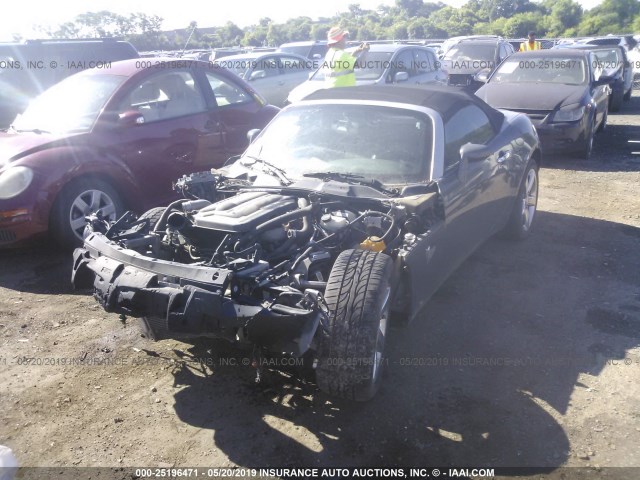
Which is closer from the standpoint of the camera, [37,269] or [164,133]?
[37,269]

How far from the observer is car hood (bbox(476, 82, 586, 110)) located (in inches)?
374

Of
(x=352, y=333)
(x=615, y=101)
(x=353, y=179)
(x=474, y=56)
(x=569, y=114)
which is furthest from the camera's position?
(x=474, y=56)

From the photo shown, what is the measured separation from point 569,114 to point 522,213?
13.9 feet

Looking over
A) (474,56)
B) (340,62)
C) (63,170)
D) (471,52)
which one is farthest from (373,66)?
(63,170)

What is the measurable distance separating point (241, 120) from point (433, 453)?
5261 mm

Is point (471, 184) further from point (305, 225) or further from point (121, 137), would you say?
point (121, 137)

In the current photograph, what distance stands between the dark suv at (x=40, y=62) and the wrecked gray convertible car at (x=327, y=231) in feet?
20.4

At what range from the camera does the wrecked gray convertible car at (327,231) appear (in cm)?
301

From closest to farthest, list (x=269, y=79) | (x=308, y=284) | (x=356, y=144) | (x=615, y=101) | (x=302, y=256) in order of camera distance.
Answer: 1. (x=308, y=284)
2. (x=302, y=256)
3. (x=356, y=144)
4. (x=269, y=79)
5. (x=615, y=101)

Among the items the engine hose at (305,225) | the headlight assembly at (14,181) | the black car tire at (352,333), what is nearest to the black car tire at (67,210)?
the headlight assembly at (14,181)

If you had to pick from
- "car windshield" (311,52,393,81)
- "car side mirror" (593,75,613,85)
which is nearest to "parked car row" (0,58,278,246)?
"car windshield" (311,52,393,81)

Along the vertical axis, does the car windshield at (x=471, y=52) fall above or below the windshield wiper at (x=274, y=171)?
below

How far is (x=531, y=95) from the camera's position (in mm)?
9836

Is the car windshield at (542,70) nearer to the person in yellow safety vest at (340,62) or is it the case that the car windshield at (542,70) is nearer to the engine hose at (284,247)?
the person in yellow safety vest at (340,62)
